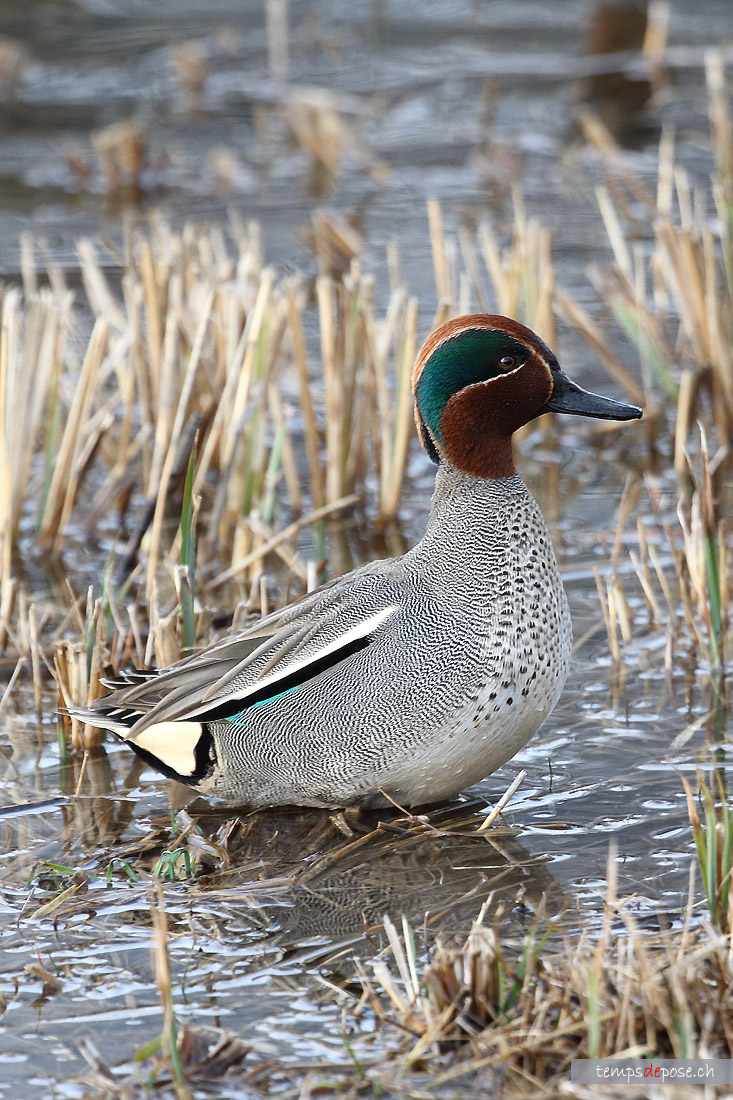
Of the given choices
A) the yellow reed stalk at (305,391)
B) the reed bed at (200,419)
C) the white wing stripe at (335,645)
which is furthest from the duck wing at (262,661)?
the yellow reed stalk at (305,391)

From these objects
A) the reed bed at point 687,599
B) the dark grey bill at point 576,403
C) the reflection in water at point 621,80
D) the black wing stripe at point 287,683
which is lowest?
the black wing stripe at point 287,683

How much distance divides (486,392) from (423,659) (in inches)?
29.5

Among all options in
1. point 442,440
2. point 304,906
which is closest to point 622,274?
point 442,440

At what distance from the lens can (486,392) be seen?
4020mm

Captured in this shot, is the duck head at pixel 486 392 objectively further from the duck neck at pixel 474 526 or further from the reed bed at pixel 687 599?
the reed bed at pixel 687 599

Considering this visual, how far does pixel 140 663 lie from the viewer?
183 inches

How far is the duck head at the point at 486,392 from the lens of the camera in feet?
13.1

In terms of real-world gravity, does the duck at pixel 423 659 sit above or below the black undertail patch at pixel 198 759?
above

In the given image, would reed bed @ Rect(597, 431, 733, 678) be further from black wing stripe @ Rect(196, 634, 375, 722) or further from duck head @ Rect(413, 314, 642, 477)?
black wing stripe @ Rect(196, 634, 375, 722)

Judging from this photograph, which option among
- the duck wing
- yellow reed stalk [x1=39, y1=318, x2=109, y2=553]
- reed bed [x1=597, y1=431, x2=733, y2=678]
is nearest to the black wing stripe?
the duck wing

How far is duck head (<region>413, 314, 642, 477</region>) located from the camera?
157 inches

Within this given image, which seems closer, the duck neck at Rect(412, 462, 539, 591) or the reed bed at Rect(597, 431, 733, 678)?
the duck neck at Rect(412, 462, 539, 591)

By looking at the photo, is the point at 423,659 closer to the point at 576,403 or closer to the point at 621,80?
the point at 576,403

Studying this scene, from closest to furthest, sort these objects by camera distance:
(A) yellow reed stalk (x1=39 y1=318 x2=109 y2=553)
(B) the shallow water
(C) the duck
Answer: (B) the shallow water → (C) the duck → (A) yellow reed stalk (x1=39 y1=318 x2=109 y2=553)
